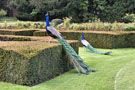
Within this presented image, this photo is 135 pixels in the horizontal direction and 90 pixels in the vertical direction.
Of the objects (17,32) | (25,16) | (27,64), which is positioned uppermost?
(27,64)

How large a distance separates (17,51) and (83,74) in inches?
87.0

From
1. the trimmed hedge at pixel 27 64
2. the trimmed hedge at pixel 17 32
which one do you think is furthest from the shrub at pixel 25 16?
the trimmed hedge at pixel 27 64

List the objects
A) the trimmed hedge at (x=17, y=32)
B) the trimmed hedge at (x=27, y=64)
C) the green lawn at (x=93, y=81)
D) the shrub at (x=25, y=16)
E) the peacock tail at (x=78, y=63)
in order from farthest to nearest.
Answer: the shrub at (x=25, y=16) < the trimmed hedge at (x=17, y=32) < the peacock tail at (x=78, y=63) < the trimmed hedge at (x=27, y=64) < the green lawn at (x=93, y=81)

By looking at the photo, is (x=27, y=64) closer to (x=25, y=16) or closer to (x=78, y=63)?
(x=78, y=63)

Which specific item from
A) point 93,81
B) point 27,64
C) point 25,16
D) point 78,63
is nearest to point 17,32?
point 78,63

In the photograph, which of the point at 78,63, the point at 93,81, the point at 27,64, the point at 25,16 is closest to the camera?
the point at 27,64

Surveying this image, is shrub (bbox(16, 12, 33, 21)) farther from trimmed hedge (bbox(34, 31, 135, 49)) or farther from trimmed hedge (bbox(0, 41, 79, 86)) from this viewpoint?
trimmed hedge (bbox(0, 41, 79, 86))

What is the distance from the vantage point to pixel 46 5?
3344 centimetres

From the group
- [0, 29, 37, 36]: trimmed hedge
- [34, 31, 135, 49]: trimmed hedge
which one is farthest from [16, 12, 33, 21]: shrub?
[34, 31, 135, 49]: trimmed hedge

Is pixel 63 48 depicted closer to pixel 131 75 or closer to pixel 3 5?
pixel 131 75

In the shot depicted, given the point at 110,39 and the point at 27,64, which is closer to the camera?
the point at 27,64

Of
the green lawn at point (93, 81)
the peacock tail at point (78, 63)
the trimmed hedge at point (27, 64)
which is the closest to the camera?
the green lawn at point (93, 81)

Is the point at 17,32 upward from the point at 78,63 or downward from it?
upward

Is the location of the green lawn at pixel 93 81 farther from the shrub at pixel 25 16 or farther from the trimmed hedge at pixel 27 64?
the shrub at pixel 25 16
